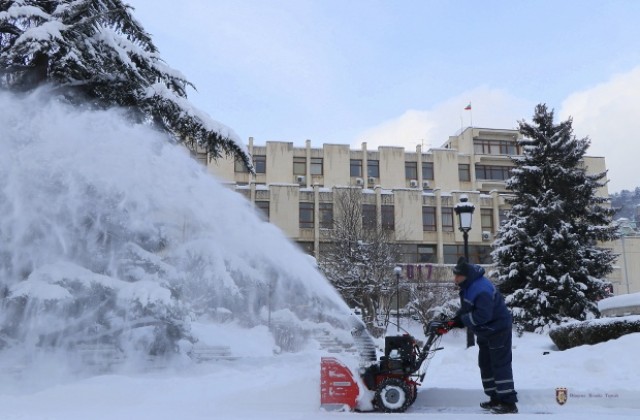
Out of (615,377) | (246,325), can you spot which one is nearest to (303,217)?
(246,325)

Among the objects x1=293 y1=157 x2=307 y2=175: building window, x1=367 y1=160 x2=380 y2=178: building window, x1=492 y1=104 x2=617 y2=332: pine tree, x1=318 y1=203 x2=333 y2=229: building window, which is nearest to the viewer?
x1=492 y1=104 x2=617 y2=332: pine tree

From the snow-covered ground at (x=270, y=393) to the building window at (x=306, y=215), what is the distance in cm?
3621

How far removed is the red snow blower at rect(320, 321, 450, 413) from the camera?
562 centimetres

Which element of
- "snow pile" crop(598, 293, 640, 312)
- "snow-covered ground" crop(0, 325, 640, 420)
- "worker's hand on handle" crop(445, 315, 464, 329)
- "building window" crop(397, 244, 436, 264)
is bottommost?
"snow-covered ground" crop(0, 325, 640, 420)

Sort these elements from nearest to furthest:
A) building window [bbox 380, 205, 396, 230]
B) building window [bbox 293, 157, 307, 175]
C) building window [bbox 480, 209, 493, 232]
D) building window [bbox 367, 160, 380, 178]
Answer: building window [bbox 380, 205, 396, 230] < building window [bbox 480, 209, 493, 232] < building window [bbox 293, 157, 307, 175] < building window [bbox 367, 160, 380, 178]

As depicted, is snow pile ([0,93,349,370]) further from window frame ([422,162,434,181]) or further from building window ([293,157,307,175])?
window frame ([422,162,434,181])

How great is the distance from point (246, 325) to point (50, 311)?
3.22 metres

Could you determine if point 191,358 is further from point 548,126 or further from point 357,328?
point 548,126

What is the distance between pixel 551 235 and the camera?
23172mm

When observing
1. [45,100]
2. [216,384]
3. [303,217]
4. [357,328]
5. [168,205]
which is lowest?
[216,384]

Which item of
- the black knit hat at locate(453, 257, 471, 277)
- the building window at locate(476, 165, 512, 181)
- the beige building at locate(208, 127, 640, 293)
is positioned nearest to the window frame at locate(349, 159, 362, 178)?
the beige building at locate(208, 127, 640, 293)

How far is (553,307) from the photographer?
22.5 meters

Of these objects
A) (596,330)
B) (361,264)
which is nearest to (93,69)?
(596,330)

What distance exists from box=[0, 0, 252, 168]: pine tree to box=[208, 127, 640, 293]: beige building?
2962 cm
